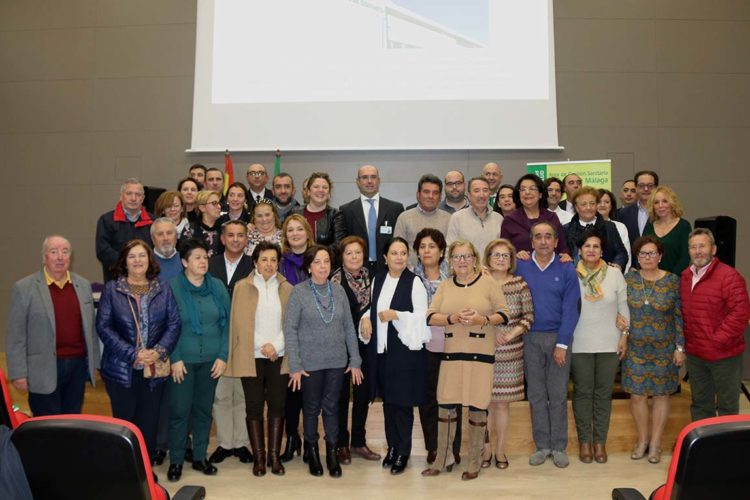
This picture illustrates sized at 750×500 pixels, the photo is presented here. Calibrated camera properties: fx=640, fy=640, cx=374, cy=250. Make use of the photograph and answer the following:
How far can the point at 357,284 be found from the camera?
4.04m

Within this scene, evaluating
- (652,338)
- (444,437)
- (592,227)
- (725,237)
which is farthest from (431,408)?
(725,237)

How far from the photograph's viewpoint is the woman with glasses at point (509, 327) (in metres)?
3.96

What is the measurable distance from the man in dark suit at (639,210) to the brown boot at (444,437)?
2.31 meters

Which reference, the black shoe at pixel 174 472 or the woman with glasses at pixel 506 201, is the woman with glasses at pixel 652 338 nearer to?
the woman with glasses at pixel 506 201

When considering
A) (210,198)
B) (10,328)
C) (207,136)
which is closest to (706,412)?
(210,198)

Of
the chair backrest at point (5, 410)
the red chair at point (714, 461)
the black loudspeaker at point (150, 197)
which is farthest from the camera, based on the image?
the black loudspeaker at point (150, 197)

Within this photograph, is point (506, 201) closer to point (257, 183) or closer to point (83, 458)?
point (257, 183)

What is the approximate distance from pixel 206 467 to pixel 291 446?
0.55 m

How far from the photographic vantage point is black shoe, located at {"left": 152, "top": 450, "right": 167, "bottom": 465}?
13.1 ft

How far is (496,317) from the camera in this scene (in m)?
3.73

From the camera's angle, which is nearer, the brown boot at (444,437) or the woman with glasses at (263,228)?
the brown boot at (444,437)

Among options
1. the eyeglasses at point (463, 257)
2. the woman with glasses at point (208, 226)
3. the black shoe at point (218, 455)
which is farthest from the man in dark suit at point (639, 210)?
the black shoe at point (218, 455)

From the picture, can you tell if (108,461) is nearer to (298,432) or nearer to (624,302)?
(298,432)

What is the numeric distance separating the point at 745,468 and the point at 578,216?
3.09 metres
